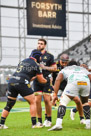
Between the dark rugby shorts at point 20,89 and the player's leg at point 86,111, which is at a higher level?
the dark rugby shorts at point 20,89

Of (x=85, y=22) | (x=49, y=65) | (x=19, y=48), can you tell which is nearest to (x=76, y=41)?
(x=85, y=22)

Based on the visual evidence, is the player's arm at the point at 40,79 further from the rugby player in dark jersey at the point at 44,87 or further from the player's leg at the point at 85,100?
the player's leg at the point at 85,100

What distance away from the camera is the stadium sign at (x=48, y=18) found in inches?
807

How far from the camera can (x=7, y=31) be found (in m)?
26.3

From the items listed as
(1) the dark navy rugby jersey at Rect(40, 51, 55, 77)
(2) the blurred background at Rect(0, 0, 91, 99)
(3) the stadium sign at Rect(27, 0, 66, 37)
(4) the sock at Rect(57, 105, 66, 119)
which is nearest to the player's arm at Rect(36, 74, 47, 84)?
(1) the dark navy rugby jersey at Rect(40, 51, 55, 77)

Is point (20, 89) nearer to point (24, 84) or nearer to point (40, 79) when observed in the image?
point (24, 84)

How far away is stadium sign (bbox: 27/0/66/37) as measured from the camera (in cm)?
2050

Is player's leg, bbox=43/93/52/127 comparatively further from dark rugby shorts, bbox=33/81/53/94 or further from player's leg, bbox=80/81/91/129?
player's leg, bbox=80/81/91/129

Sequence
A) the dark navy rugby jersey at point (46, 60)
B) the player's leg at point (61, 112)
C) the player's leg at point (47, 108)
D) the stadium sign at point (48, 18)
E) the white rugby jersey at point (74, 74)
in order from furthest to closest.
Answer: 1. the stadium sign at point (48, 18)
2. the dark navy rugby jersey at point (46, 60)
3. the player's leg at point (47, 108)
4. the white rugby jersey at point (74, 74)
5. the player's leg at point (61, 112)

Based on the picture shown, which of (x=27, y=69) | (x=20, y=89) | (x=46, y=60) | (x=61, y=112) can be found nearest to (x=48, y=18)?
(x=46, y=60)

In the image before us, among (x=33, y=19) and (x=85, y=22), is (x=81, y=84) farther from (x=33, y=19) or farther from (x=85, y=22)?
(x=85, y=22)

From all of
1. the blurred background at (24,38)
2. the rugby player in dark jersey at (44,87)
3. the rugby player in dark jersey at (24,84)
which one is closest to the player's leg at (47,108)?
the rugby player in dark jersey at (44,87)

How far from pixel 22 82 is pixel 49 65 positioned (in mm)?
986

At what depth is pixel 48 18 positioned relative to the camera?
2139 cm
